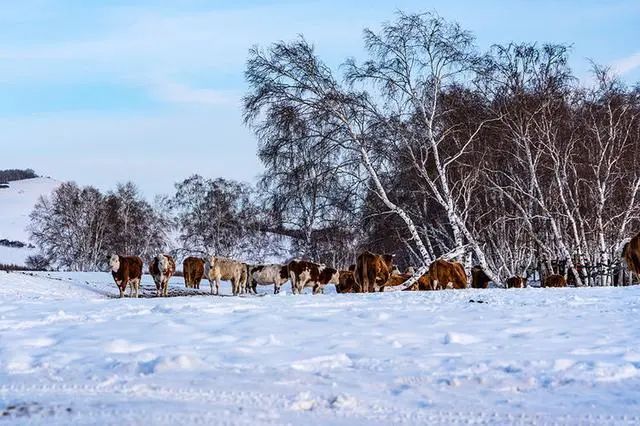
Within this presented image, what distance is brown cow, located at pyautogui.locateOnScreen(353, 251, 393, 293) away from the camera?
19.1 meters

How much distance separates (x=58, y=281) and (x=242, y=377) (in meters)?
23.5

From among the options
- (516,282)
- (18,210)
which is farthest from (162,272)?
(18,210)

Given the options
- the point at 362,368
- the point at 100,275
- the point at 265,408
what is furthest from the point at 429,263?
the point at 100,275

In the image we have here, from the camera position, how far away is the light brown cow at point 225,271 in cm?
2959

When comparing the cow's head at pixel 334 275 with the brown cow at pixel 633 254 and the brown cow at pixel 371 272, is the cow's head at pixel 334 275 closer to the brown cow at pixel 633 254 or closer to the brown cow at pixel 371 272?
the brown cow at pixel 371 272

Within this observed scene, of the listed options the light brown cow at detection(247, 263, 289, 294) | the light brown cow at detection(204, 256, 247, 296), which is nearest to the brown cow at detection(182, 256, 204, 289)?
the light brown cow at detection(204, 256, 247, 296)

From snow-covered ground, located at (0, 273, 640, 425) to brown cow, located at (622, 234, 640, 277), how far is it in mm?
6251

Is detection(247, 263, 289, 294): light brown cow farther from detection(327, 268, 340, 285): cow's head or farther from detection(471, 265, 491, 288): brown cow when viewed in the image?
detection(471, 265, 491, 288): brown cow

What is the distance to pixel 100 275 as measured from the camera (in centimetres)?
3619

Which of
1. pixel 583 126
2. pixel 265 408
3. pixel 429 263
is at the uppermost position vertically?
pixel 583 126

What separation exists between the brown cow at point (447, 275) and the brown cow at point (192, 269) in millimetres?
13539

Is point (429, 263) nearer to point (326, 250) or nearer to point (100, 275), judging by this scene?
point (326, 250)

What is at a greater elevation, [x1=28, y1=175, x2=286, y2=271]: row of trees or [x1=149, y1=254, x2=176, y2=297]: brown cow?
[x1=28, y1=175, x2=286, y2=271]: row of trees

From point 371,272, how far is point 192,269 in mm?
14147
